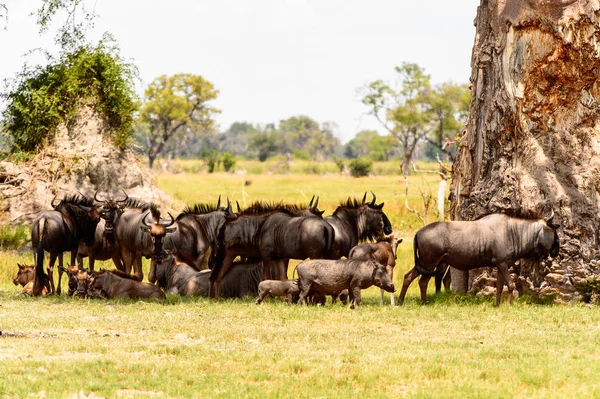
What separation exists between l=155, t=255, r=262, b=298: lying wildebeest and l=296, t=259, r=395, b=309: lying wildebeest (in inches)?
98.8

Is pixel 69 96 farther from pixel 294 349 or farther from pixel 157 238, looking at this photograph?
pixel 294 349

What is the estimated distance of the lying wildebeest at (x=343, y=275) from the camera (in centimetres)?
1548

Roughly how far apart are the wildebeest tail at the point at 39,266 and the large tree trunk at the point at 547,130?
7.65 metres

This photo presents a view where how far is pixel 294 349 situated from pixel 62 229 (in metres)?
8.19

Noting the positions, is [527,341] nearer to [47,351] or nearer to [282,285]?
[282,285]

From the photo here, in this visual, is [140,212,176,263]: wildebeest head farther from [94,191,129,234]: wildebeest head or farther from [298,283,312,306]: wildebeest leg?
[298,283,312,306]: wildebeest leg

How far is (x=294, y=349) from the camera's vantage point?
11.8 metres

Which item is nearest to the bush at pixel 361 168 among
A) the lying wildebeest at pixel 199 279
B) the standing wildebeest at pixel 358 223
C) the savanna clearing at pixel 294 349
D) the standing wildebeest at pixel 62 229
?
the standing wildebeest at pixel 62 229

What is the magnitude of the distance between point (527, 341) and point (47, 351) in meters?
5.73

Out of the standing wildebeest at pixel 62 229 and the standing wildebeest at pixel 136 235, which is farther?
the standing wildebeest at pixel 136 235

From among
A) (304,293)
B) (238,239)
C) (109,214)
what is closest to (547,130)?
(304,293)

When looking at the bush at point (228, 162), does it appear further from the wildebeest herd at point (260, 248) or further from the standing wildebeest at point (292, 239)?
the standing wildebeest at point (292, 239)

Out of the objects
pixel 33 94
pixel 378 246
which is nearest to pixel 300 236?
pixel 378 246

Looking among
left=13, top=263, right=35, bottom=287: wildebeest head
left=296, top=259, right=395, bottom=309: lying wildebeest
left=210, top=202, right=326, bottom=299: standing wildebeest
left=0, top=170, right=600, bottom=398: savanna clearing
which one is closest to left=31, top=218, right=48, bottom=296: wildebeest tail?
left=0, top=170, right=600, bottom=398: savanna clearing
